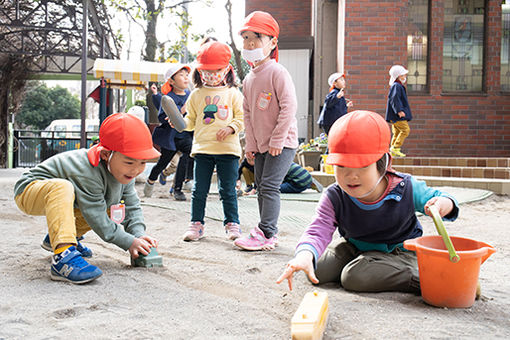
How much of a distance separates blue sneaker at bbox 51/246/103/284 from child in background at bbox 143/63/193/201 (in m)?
3.68

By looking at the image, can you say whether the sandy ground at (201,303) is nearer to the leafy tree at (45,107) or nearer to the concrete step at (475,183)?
the concrete step at (475,183)

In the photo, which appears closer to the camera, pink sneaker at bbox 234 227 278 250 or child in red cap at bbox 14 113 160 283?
child in red cap at bbox 14 113 160 283

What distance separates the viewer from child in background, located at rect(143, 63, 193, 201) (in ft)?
20.2

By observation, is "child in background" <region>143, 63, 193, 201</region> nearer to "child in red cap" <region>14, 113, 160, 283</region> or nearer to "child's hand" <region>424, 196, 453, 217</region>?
"child in red cap" <region>14, 113, 160, 283</region>

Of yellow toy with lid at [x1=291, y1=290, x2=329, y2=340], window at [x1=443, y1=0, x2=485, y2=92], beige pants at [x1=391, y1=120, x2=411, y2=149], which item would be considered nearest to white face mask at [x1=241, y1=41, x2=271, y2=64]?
yellow toy with lid at [x1=291, y1=290, x2=329, y2=340]

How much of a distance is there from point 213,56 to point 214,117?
0.45 metres

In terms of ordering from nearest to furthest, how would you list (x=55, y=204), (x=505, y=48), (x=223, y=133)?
(x=55, y=204)
(x=223, y=133)
(x=505, y=48)

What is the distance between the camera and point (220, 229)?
441 cm

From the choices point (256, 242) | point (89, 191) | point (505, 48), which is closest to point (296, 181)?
point (256, 242)

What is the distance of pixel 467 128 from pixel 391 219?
8.16 m

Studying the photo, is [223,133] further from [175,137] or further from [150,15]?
[150,15]

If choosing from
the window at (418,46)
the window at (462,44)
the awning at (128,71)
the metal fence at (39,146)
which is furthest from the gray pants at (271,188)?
the metal fence at (39,146)

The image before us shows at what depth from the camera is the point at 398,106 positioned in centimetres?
854

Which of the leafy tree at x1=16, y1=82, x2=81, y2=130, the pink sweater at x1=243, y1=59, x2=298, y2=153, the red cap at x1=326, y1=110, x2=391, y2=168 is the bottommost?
the red cap at x1=326, y1=110, x2=391, y2=168
